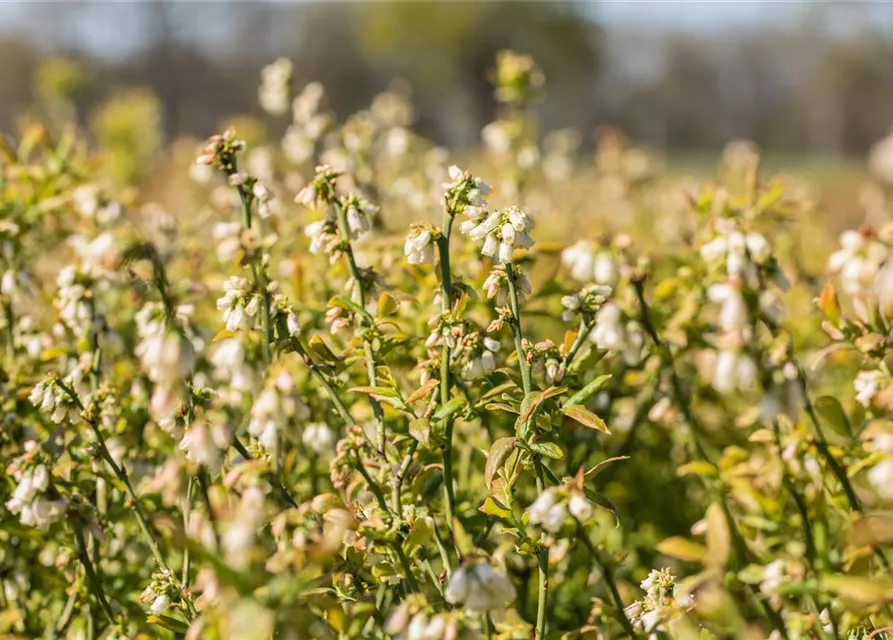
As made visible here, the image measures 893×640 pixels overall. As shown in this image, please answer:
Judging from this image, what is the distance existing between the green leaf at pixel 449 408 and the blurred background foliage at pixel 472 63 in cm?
3168

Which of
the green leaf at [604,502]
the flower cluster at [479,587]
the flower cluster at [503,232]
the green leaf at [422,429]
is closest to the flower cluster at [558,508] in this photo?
the flower cluster at [479,587]

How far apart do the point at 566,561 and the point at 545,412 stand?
622 millimetres

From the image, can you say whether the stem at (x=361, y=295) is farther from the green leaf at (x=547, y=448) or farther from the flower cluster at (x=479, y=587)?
the flower cluster at (x=479, y=587)

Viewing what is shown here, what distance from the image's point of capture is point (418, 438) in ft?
5.18

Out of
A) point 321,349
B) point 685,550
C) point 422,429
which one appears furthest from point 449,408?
point 685,550

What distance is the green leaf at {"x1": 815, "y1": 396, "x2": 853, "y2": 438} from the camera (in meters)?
1.73

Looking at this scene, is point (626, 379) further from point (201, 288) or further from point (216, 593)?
point (216, 593)

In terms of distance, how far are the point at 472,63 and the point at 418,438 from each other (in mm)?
39136

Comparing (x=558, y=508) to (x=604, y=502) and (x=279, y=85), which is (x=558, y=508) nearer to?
(x=604, y=502)

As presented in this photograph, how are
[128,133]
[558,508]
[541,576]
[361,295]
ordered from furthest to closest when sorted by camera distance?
[128,133] < [361,295] < [541,576] < [558,508]

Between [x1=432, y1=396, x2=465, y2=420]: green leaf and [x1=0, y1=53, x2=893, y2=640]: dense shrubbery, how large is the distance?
10 millimetres

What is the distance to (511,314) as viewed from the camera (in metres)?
1.59

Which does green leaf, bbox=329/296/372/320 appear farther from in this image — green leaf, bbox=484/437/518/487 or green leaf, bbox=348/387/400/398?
green leaf, bbox=484/437/518/487

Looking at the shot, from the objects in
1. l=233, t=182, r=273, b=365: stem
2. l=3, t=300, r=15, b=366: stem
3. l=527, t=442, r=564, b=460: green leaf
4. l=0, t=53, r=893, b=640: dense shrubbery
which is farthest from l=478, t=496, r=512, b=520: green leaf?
l=3, t=300, r=15, b=366: stem
